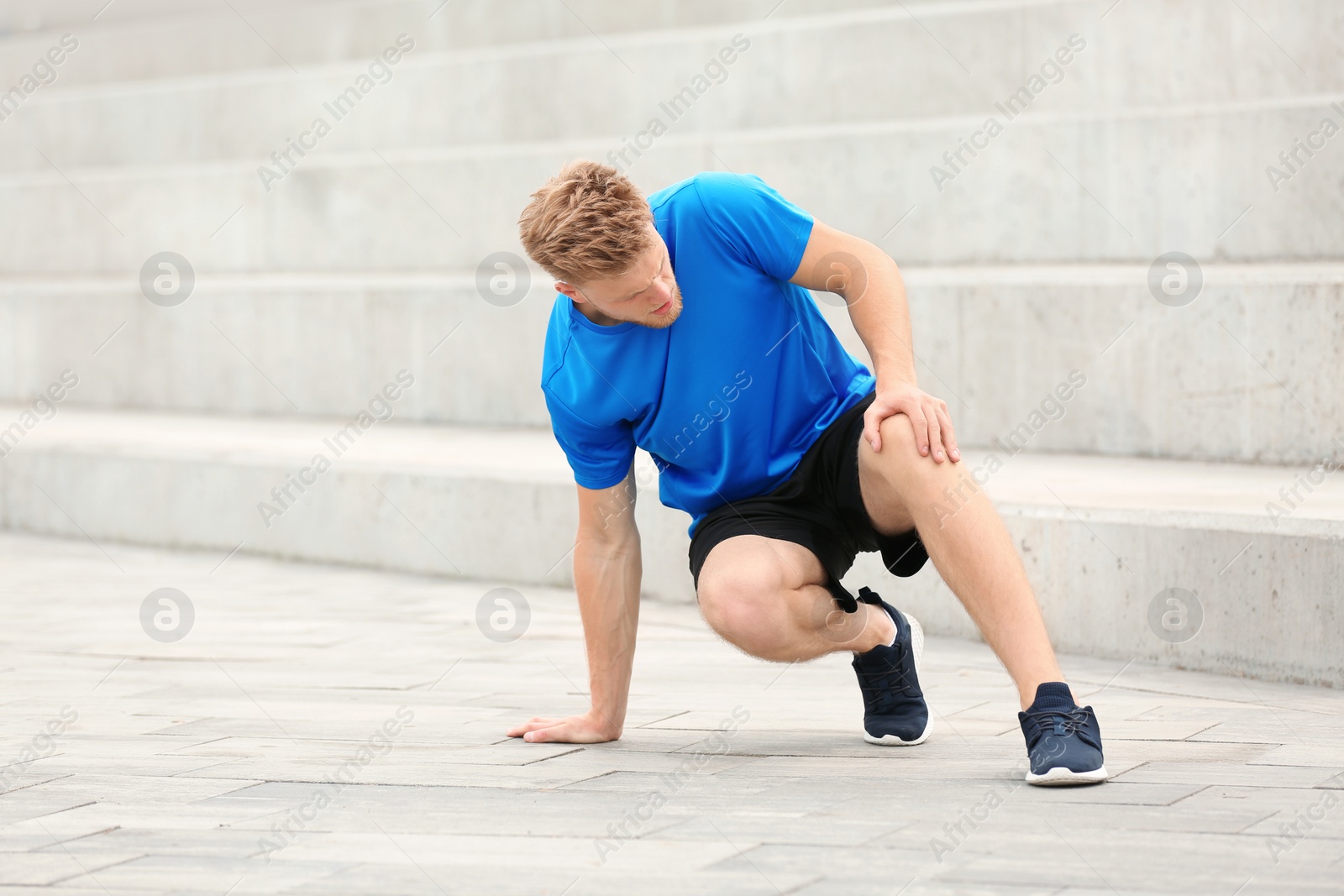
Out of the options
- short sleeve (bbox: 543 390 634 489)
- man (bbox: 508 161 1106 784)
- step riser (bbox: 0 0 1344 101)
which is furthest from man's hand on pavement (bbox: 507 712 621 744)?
step riser (bbox: 0 0 1344 101)

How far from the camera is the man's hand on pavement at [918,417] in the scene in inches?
106

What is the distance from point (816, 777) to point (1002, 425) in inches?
111

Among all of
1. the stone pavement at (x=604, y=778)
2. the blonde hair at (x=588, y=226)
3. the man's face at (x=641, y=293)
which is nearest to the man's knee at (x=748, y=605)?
the stone pavement at (x=604, y=778)

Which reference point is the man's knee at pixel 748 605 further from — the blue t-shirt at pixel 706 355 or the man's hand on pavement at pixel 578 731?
the man's hand on pavement at pixel 578 731

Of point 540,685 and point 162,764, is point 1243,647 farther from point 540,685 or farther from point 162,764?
point 162,764

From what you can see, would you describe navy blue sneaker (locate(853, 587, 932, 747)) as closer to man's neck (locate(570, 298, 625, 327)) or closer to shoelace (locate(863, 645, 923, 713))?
shoelace (locate(863, 645, 923, 713))

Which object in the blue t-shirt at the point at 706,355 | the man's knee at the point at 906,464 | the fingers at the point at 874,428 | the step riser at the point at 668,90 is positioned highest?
the step riser at the point at 668,90

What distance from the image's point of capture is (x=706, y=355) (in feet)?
9.55

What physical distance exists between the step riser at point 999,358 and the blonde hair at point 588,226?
2.72 m

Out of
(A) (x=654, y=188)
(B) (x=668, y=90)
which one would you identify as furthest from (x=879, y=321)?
(B) (x=668, y=90)

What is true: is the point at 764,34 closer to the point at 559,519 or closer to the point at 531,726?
the point at 559,519

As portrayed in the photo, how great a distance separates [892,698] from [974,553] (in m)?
0.46

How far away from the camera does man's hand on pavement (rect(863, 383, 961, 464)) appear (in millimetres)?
2703

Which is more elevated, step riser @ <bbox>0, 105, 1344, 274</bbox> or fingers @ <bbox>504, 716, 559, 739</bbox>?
step riser @ <bbox>0, 105, 1344, 274</bbox>
